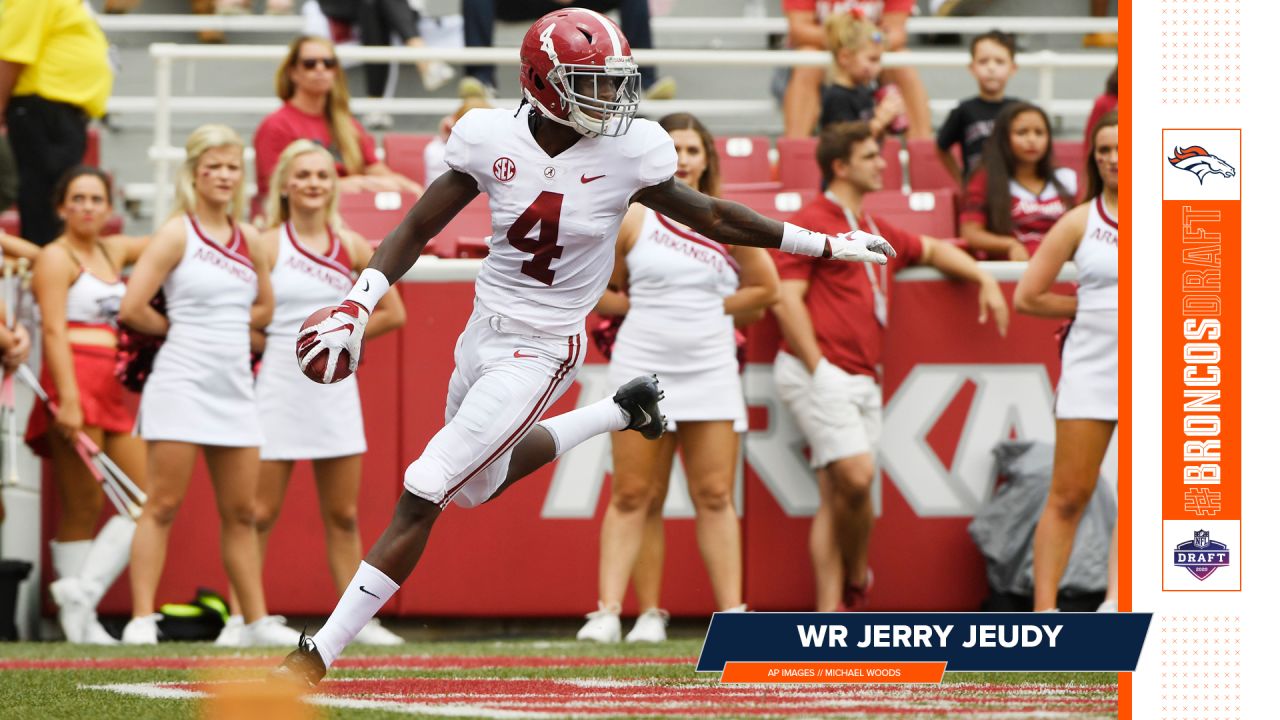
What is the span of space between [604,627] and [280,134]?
9.59ft

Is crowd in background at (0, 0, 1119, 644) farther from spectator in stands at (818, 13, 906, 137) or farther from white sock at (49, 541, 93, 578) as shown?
spectator in stands at (818, 13, 906, 137)

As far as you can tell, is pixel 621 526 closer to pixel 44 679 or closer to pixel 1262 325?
pixel 44 679

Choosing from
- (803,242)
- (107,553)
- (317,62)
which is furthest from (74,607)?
(803,242)

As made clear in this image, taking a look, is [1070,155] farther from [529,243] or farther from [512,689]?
[512,689]

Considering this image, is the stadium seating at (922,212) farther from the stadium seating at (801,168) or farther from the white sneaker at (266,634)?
the white sneaker at (266,634)

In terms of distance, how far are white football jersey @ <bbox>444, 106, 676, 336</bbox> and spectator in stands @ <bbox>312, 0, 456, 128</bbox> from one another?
5.79 meters

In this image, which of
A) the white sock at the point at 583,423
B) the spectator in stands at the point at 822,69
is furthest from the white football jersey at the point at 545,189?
the spectator in stands at the point at 822,69

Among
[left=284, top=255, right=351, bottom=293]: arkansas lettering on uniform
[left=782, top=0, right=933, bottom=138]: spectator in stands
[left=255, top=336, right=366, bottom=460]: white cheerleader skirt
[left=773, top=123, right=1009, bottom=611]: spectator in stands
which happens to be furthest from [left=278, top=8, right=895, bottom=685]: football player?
[left=782, top=0, right=933, bottom=138]: spectator in stands

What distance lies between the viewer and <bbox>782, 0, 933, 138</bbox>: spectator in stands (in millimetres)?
10023

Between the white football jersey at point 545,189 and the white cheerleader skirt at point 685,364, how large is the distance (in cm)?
211

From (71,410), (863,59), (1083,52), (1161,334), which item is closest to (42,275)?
(71,410)

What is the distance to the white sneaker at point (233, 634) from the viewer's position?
7.18m

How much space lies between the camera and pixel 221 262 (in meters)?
7.15

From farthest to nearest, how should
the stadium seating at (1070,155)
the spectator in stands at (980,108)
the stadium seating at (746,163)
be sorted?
the stadium seating at (746,163), the stadium seating at (1070,155), the spectator in stands at (980,108)
